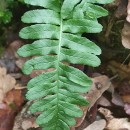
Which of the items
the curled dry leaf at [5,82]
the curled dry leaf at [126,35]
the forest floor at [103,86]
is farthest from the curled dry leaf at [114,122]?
the curled dry leaf at [5,82]

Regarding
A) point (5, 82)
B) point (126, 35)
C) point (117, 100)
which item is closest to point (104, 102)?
point (117, 100)

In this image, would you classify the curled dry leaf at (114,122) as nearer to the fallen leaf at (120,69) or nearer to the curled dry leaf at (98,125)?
the curled dry leaf at (98,125)

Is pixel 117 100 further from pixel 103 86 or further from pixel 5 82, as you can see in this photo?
pixel 5 82

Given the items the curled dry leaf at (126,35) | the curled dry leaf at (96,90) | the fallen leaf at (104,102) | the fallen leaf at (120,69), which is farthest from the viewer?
the fallen leaf at (120,69)

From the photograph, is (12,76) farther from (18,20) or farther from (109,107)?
(109,107)

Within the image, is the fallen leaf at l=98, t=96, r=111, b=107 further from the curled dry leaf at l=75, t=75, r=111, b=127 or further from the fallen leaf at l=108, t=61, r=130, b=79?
the fallen leaf at l=108, t=61, r=130, b=79

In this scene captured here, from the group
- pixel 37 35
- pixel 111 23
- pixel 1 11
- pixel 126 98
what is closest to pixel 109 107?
pixel 126 98
